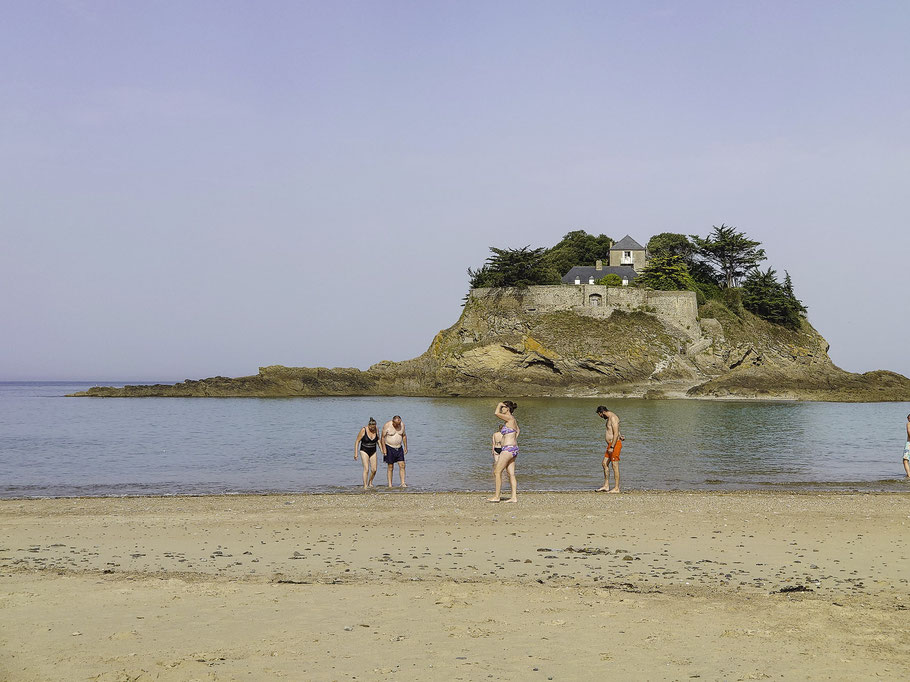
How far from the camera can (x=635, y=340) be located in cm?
5741

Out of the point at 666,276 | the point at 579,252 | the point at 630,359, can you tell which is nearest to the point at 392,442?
the point at 630,359

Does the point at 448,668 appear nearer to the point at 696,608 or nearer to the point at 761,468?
the point at 696,608

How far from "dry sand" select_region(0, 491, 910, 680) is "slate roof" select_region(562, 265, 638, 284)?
2123 inches

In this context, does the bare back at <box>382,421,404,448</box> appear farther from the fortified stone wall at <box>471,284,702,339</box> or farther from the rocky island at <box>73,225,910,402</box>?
the fortified stone wall at <box>471,284,702,339</box>

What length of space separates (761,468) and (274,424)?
77.3 ft

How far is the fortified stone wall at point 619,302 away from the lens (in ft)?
194

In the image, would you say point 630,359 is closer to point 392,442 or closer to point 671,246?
point 671,246

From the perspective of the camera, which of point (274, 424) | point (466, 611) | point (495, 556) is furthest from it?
point (274, 424)

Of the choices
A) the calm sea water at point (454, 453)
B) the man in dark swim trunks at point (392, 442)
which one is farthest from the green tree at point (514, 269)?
the man in dark swim trunks at point (392, 442)

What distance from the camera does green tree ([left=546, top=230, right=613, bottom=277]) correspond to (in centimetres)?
7406

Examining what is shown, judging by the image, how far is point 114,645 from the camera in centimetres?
557

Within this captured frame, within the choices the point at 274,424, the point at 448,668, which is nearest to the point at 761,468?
the point at 448,668

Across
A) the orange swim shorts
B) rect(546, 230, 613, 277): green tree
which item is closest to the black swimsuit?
the orange swim shorts

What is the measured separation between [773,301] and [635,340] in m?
15.5
